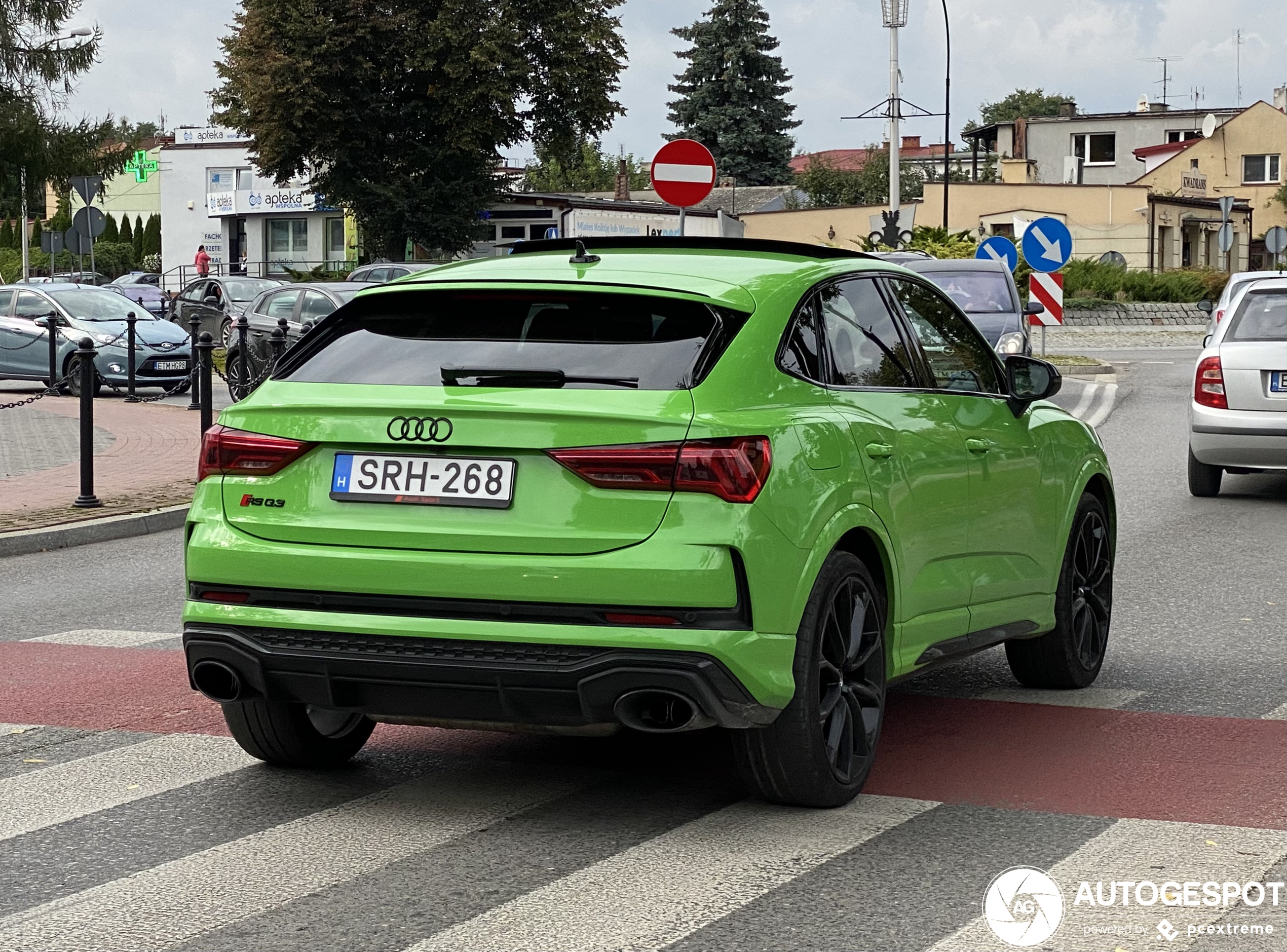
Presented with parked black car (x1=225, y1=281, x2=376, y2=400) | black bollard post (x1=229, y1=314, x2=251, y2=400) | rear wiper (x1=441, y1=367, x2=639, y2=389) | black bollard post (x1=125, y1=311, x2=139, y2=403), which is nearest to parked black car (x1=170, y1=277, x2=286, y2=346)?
parked black car (x1=225, y1=281, x2=376, y2=400)

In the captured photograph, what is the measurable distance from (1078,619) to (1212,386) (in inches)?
290

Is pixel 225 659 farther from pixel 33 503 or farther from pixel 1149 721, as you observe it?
pixel 33 503

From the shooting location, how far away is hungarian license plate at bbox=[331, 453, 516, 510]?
4.89m

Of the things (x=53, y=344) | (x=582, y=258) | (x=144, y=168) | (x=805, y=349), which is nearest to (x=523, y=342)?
(x=582, y=258)

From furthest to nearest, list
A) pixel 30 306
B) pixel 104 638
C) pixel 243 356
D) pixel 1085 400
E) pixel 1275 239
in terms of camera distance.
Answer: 1. pixel 1275 239
2. pixel 30 306
3. pixel 1085 400
4. pixel 243 356
5. pixel 104 638

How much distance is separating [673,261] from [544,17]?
54.0m

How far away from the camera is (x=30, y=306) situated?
27.4 meters

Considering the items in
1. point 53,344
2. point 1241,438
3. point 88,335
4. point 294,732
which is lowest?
point 294,732

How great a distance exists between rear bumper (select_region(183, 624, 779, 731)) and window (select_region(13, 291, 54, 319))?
76.7 feet

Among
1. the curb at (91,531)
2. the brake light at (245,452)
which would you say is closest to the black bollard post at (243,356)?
the curb at (91,531)

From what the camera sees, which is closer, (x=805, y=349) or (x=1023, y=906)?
(x=1023, y=906)

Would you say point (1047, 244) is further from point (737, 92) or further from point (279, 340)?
point (737, 92)

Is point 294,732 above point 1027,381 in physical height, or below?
below

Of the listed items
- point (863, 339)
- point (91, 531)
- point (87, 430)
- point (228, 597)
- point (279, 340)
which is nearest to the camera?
point (228, 597)
